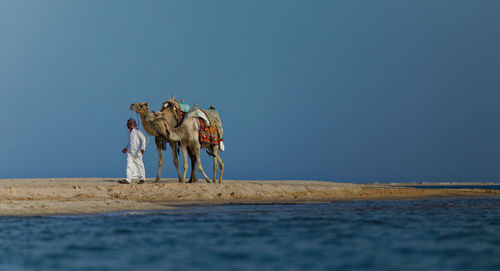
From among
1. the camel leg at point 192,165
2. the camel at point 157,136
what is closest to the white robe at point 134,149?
the camel at point 157,136

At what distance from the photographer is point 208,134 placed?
79.7 ft

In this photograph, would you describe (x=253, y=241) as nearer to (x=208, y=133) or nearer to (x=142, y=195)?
(x=142, y=195)

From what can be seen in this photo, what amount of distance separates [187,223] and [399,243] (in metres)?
4.85

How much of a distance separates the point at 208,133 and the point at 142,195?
13.6 feet

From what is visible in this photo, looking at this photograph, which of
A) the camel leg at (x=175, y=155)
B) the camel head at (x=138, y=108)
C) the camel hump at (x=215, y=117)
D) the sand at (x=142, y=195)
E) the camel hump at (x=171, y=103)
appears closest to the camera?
the sand at (x=142, y=195)

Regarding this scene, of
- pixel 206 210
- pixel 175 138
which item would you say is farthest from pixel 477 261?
pixel 175 138

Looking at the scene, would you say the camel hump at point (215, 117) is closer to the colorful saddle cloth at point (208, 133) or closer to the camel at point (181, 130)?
the colorful saddle cloth at point (208, 133)

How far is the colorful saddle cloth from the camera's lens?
24.1m

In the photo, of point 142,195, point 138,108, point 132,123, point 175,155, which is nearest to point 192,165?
point 175,155

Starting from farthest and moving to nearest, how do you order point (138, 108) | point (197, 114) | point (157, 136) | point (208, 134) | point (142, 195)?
1. point (208, 134)
2. point (197, 114)
3. point (157, 136)
4. point (138, 108)
5. point (142, 195)

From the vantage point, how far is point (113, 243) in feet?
33.7

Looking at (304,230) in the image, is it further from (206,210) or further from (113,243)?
(206,210)

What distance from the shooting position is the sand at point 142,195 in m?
17.1

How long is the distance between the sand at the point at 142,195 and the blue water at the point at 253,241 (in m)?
1.95
